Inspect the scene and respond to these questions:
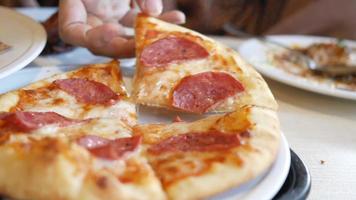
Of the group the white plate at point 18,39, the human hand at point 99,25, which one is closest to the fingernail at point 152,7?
the human hand at point 99,25

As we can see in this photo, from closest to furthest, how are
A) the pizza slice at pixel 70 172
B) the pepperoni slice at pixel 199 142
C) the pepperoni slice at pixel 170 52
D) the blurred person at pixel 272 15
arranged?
the pizza slice at pixel 70 172, the pepperoni slice at pixel 199 142, the pepperoni slice at pixel 170 52, the blurred person at pixel 272 15

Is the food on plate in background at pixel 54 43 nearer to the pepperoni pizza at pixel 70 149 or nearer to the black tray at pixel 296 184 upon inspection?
the pepperoni pizza at pixel 70 149

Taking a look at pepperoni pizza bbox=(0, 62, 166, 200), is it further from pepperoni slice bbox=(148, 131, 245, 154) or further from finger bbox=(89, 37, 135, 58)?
finger bbox=(89, 37, 135, 58)

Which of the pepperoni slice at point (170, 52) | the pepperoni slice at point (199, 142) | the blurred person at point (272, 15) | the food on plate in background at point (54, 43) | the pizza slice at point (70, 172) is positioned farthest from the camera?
the blurred person at point (272, 15)

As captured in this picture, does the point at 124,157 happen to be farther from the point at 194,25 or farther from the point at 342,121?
the point at 194,25

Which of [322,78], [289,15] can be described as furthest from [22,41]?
[289,15]

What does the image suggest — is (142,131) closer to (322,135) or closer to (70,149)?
(70,149)

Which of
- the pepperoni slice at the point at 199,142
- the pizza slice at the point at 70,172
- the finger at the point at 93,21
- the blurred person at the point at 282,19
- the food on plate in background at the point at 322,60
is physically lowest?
the blurred person at the point at 282,19
